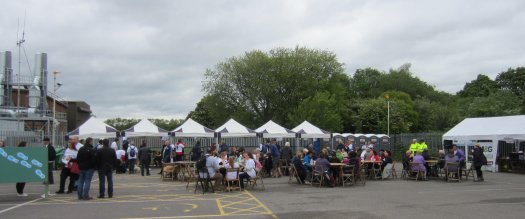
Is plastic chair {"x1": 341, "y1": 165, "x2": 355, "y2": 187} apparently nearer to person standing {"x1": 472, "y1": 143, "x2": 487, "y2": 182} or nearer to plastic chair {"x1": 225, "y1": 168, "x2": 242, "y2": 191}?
plastic chair {"x1": 225, "y1": 168, "x2": 242, "y2": 191}

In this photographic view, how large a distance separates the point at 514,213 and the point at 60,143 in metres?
27.7

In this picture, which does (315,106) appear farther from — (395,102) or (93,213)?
(93,213)

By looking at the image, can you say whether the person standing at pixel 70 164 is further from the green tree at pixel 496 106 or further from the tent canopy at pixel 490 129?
the green tree at pixel 496 106

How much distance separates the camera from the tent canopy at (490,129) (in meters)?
22.4

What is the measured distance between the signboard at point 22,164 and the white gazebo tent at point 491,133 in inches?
776

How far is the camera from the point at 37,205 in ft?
37.7

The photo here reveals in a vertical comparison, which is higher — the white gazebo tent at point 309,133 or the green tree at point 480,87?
the green tree at point 480,87

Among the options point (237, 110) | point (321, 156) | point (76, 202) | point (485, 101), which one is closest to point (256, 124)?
point (237, 110)

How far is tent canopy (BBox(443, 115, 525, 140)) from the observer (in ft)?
73.6

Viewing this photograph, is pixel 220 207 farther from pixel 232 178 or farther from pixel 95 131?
pixel 95 131

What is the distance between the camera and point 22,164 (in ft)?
40.7

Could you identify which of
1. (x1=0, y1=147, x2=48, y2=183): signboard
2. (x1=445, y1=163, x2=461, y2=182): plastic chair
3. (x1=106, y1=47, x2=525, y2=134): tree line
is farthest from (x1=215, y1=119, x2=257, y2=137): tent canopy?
(x1=106, y1=47, x2=525, y2=134): tree line

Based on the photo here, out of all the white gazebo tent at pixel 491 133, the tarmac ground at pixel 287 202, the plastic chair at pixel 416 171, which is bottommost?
the tarmac ground at pixel 287 202

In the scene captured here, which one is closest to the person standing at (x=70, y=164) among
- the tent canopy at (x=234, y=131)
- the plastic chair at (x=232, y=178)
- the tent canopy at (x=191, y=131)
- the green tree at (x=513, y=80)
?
the plastic chair at (x=232, y=178)
